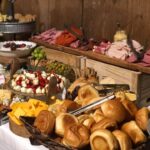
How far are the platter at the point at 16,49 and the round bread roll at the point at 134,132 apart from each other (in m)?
1.75

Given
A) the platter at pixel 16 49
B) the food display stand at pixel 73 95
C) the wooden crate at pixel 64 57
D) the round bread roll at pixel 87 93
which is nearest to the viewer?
the food display stand at pixel 73 95

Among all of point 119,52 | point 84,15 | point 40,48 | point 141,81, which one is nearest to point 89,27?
point 84,15

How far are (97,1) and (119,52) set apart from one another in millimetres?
784

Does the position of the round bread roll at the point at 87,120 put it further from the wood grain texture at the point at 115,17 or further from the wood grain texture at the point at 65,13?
the wood grain texture at the point at 65,13

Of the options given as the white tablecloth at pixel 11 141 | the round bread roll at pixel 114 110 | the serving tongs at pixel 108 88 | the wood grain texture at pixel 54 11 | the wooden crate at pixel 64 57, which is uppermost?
the wood grain texture at pixel 54 11

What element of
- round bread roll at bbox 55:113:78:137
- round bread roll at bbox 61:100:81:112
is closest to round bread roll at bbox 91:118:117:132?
round bread roll at bbox 55:113:78:137

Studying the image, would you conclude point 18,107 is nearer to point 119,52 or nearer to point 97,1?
point 119,52

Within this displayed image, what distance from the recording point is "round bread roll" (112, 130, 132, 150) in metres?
1.31

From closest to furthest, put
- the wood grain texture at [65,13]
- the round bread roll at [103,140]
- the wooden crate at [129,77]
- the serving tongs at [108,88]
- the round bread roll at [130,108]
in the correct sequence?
1. the round bread roll at [103,140]
2. the round bread roll at [130,108]
3. the serving tongs at [108,88]
4. the wooden crate at [129,77]
5. the wood grain texture at [65,13]

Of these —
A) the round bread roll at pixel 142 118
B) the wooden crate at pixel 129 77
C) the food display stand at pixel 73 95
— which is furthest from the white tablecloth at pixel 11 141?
the wooden crate at pixel 129 77

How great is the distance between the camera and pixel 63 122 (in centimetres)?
146

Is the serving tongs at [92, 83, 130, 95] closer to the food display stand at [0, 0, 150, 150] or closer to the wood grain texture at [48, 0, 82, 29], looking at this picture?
the food display stand at [0, 0, 150, 150]

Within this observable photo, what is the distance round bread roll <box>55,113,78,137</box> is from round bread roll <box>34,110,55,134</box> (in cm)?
2

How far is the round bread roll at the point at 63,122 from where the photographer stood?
1.45m
